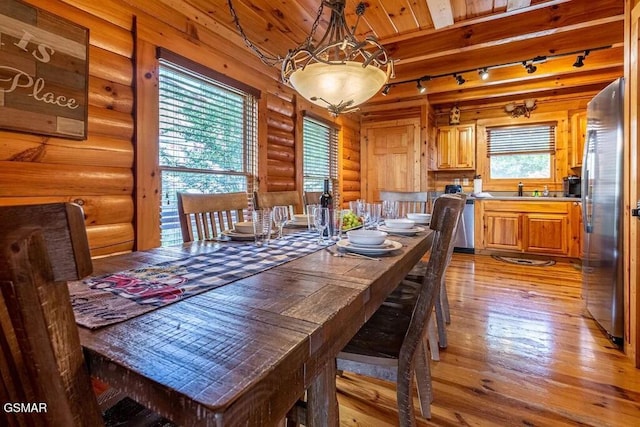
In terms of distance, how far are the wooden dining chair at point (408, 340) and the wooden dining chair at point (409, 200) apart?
178cm

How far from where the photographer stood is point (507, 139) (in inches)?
206

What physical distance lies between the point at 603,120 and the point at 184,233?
9.40 ft

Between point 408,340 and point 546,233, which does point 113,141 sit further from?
point 546,233

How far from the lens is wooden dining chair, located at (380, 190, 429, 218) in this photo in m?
3.02

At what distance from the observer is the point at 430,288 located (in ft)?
3.35

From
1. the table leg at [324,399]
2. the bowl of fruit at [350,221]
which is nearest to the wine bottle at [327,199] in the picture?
the bowl of fruit at [350,221]

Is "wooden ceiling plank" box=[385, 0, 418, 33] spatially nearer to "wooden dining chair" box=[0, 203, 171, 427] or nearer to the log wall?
the log wall

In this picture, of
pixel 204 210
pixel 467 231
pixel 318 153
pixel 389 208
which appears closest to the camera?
pixel 204 210

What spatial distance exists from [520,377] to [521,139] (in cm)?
457

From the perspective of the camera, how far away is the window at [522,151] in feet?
16.2

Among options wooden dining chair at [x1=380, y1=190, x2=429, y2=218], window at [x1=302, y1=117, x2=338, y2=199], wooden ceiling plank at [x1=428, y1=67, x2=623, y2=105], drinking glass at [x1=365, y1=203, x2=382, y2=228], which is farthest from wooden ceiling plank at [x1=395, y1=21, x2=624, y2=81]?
drinking glass at [x1=365, y1=203, x2=382, y2=228]

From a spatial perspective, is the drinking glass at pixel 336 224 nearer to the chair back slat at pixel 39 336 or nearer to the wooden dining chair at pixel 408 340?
the wooden dining chair at pixel 408 340

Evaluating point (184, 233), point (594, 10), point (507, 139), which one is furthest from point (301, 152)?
point (507, 139)

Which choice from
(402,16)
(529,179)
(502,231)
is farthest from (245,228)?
(529,179)
